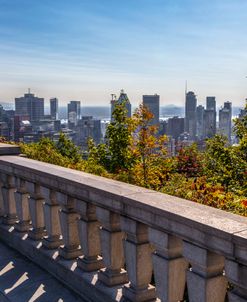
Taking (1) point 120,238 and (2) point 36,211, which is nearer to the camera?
(1) point 120,238

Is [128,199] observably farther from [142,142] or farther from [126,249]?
[142,142]

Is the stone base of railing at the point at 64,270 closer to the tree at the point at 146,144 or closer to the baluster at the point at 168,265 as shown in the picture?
the baluster at the point at 168,265

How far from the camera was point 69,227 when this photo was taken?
4.46m

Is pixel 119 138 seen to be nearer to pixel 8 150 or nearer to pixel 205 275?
pixel 8 150

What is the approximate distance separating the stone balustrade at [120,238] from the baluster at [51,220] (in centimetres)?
1

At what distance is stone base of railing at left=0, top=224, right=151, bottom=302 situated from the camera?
394 cm

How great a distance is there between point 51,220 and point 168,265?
198cm

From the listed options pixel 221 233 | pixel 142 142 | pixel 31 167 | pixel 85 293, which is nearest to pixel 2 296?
pixel 85 293

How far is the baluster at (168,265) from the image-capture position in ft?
10.4

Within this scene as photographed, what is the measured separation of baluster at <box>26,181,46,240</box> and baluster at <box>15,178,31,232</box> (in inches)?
8.1

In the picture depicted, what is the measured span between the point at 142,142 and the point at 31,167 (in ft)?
47.5

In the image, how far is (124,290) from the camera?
373 centimetres

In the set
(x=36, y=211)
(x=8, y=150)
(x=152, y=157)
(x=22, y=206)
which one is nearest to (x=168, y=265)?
(x=36, y=211)

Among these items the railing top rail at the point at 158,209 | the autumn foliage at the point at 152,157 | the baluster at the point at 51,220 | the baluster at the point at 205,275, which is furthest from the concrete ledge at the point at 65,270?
the autumn foliage at the point at 152,157
